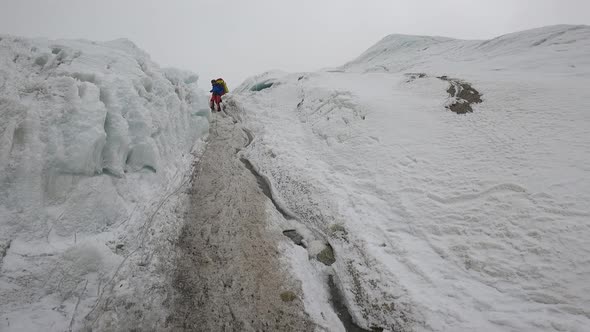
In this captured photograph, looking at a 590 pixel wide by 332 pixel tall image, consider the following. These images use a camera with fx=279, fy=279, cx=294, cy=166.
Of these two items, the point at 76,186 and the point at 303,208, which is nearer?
the point at 76,186

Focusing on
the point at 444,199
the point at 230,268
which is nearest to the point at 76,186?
the point at 230,268

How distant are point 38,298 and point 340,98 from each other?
12983 mm

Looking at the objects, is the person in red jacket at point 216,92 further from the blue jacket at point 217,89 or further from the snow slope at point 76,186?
the snow slope at point 76,186

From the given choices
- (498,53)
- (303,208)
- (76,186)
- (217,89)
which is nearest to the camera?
(76,186)

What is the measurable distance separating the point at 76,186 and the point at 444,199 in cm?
951

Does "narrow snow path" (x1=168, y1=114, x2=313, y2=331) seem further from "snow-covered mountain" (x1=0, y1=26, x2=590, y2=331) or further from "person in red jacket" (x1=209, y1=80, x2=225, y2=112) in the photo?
"person in red jacket" (x1=209, y1=80, x2=225, y2=112)

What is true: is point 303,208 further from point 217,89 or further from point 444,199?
point 217,89

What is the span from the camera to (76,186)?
6.48 metres

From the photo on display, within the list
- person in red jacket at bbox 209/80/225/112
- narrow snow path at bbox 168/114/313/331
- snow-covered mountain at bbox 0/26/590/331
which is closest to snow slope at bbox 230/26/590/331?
snow-covered mountain at bbox 0/26/590/331

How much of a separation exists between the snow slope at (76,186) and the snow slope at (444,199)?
3.63m

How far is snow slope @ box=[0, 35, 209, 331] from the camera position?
5.13 metres

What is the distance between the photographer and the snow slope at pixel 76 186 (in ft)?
16.8

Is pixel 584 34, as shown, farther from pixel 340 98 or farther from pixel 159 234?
pixel 159 234

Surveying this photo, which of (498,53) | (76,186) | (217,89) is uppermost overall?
(498,53)
